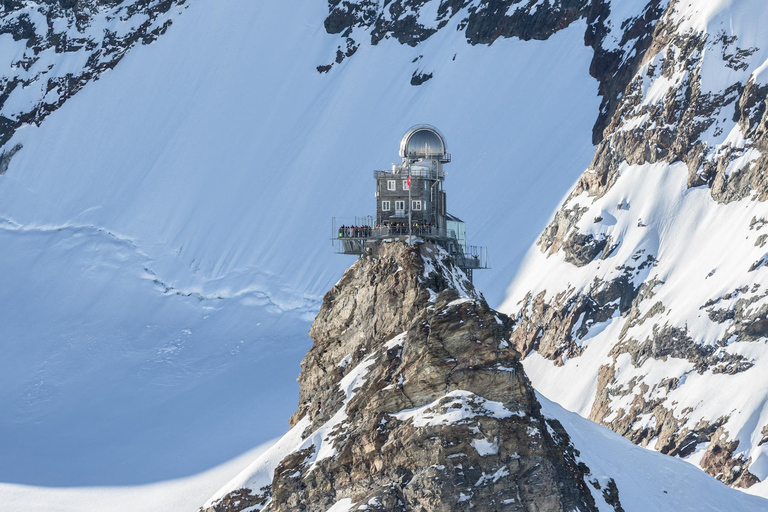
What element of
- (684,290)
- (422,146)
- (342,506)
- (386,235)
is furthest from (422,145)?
(684,290)

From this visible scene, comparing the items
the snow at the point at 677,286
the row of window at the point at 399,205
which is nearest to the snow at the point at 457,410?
the row of window at the point at 399,205

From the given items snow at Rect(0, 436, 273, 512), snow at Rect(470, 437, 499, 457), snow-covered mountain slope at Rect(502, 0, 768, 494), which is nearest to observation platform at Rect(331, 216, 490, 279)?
snow at Rect(470, 437, 499, 457)

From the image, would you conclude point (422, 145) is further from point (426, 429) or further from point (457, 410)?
point (426, 429)

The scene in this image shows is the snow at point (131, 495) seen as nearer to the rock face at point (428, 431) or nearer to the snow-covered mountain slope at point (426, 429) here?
the snow-covered mountain slope at point (426, 429)

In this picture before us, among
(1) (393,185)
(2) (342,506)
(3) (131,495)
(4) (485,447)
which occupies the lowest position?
(4) (485,447)

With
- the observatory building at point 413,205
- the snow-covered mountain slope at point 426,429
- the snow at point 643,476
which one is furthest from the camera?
the observatory building at point 413,205

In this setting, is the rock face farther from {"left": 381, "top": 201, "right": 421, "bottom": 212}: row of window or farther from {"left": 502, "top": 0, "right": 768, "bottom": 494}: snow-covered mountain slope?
{"left": 502, "top": 0, "right": 768, "bottom": 494}: snow-covered mountain slope
